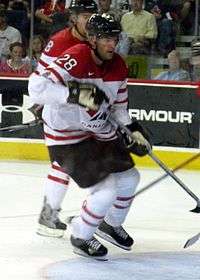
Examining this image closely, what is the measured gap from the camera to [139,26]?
287 inches

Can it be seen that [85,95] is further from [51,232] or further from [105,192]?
[51,232]

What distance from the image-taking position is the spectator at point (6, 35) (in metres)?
7.61

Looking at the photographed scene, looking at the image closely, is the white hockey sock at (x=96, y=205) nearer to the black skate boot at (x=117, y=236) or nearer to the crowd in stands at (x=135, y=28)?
the black skate boot at (x=117, y=236)

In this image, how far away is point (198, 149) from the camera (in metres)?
6.66

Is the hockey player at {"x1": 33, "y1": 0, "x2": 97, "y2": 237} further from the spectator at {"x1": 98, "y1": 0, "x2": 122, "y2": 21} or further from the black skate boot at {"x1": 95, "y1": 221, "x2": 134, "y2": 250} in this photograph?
the spectator at {"x1": 98, "y1": 0, "x2": 122, "y2": 21}

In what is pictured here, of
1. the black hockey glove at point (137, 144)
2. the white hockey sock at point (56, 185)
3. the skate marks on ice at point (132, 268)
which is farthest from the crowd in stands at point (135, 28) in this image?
the skate marks on ice at point (132, 268)

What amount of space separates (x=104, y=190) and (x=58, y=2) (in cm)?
406

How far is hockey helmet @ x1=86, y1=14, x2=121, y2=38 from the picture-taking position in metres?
3.78

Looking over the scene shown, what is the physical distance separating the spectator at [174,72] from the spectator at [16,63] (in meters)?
1.04

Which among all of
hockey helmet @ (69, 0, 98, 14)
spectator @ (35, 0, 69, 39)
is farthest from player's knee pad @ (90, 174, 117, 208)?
spectator @ (35, 0, 69, 39)

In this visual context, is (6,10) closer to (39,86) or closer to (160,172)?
(160,172)

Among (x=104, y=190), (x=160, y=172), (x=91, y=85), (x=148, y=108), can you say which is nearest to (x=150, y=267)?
(x=104, y=190)

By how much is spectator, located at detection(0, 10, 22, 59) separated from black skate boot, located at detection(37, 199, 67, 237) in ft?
11.0

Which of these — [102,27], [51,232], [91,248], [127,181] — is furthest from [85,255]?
[102,27]
